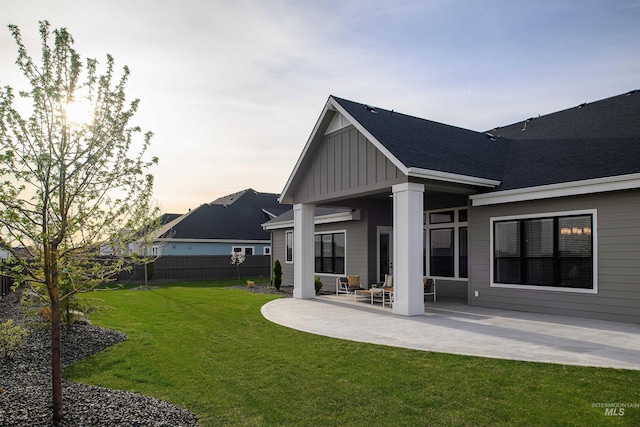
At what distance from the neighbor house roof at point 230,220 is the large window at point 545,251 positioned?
795 inches

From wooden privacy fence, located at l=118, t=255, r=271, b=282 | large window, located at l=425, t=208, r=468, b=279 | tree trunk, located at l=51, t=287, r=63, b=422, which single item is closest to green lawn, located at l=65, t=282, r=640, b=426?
tree trunk, located at l=51, t=287, r=63, b=422

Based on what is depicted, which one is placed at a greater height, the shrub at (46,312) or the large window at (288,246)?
the large window at (288,246)

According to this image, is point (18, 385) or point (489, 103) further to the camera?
point (489, 103)

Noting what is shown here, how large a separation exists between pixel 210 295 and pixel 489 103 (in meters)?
12.2

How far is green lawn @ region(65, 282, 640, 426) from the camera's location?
177 inches

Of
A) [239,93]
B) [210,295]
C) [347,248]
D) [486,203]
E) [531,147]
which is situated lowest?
[210,295]

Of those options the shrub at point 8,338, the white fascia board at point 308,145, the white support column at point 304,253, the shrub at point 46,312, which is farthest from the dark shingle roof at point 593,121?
the shrub at point 46,312

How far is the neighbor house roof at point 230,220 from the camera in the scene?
94.8 feet

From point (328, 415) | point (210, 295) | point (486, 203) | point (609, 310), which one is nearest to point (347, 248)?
point (210, 295)

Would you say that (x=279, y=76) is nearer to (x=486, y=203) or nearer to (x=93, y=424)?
(x=486, y=203)

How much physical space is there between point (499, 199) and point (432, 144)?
2.39 metres

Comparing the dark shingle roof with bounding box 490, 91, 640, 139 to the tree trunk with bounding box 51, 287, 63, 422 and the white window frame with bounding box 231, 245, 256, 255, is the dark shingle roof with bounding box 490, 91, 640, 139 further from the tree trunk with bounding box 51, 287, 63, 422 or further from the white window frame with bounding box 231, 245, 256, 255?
the white window frame with bounding box 231, 245, 256, 255

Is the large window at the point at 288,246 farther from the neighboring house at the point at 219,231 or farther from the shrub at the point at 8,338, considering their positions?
the shrub at the point at 8,338

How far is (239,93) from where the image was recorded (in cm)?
1253
